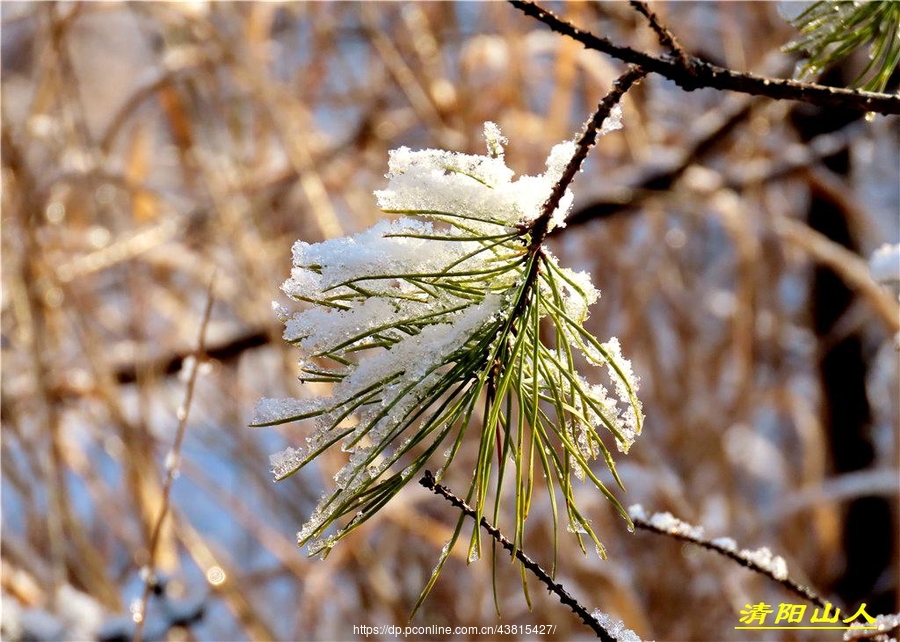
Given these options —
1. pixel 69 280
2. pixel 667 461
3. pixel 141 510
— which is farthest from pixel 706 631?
pixel 69 280

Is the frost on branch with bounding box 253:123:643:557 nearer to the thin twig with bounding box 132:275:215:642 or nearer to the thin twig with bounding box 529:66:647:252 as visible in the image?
the thin twig with bounding box 529:66:647:252

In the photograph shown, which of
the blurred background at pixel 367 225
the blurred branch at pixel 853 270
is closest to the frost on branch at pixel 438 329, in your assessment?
the blurred background at pixel 367 225

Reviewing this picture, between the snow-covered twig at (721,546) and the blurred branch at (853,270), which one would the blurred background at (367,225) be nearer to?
the blurred branch at (853,270)

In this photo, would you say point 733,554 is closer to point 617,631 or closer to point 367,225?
point 617,631

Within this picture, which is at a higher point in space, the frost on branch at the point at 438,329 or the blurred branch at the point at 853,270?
the blurred branch at the point at 853,270

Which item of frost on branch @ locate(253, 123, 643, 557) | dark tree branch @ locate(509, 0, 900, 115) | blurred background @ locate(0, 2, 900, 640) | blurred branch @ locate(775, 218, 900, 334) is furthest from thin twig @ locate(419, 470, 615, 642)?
blurred branch @ locate(775, 218, 900, 334)

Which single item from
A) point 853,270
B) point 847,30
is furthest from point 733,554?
point 853,270
